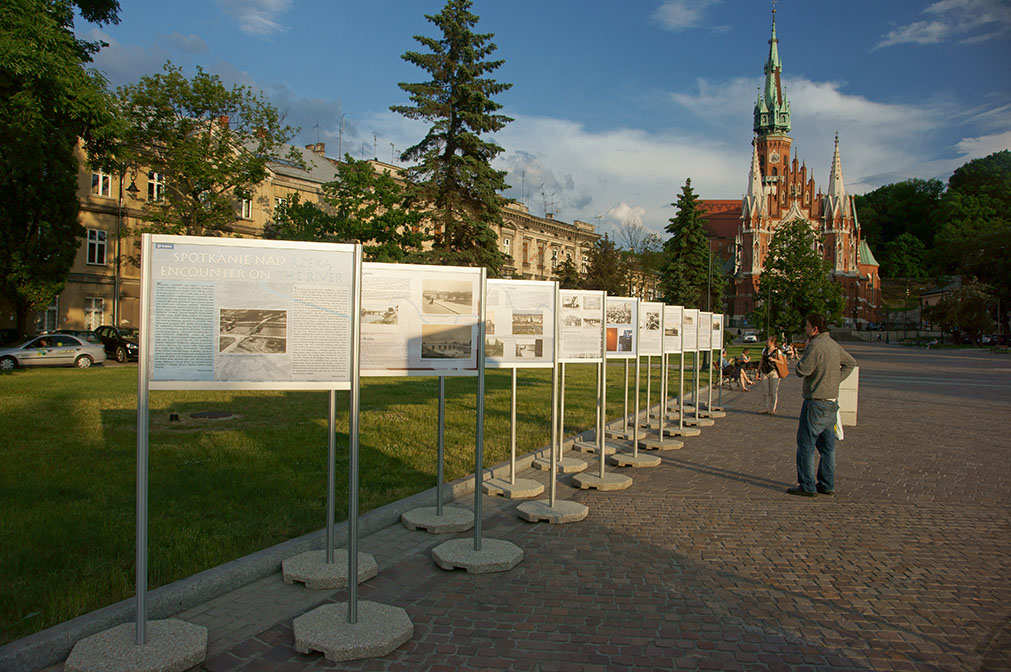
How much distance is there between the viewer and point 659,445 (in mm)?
11805

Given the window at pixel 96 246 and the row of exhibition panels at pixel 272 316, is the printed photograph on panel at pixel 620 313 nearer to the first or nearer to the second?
the row of exhibition panels at pixel 272 316

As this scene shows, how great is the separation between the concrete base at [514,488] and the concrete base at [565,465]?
1.20 metres

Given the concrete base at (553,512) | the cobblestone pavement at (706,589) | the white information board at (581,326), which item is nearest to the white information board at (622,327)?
the white information board at (581,326)

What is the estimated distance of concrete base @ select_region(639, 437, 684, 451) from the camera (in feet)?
38.8

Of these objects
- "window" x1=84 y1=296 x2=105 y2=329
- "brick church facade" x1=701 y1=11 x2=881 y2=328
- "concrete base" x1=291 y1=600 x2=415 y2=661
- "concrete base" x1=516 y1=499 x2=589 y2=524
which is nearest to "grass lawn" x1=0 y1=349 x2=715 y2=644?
"concrete base" x1=291 y1=600 x2=415 y2=661

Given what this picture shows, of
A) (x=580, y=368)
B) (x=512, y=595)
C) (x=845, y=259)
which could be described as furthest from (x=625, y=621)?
(x=845, y=259)

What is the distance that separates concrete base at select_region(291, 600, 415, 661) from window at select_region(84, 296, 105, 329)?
4572 centimetres

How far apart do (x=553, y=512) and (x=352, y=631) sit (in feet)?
10.6

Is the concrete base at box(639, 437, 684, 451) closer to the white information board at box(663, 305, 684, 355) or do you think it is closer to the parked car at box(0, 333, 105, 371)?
the white information board at box(663, 305, 684, 355)

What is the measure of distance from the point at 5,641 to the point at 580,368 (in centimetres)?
3033

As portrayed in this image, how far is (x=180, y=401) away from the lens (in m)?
16.5

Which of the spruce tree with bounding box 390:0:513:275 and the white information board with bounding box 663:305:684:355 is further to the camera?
the spruce tree with bounding box 390:0:513:275

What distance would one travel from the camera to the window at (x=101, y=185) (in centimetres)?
4331

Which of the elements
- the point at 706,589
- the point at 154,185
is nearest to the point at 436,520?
the point at 706,589
